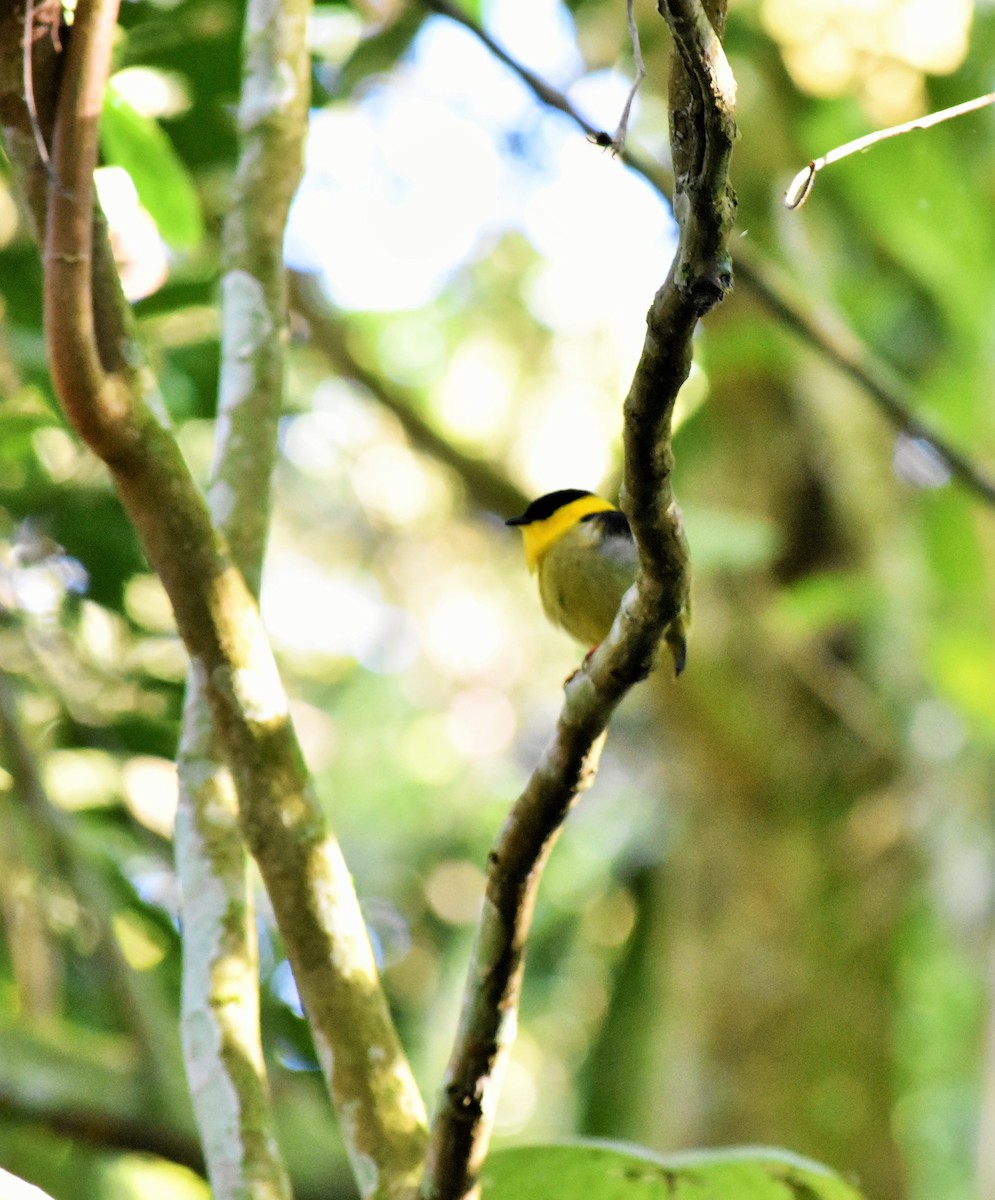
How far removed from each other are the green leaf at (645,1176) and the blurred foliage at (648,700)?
3.14 ft

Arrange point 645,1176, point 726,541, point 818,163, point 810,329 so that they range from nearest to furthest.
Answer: point 818,163 < point 645,1176 < point 810,329 < point 726,541

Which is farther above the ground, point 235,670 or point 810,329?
point 810,329

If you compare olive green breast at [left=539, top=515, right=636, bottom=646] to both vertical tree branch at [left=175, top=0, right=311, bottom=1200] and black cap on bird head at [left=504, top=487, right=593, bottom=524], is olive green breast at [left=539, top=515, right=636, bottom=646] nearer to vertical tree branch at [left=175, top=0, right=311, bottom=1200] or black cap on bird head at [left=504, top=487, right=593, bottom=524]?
black cap on bird head at [left=504, top=487, right=593, bottom=524]

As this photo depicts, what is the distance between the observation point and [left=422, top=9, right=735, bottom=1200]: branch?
114cm

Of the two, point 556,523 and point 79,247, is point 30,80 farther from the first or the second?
point 556,523

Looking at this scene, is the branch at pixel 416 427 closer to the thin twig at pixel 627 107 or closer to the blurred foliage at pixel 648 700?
the blurred foliage at pixel 648 700

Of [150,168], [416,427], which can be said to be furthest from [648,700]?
[150,168]

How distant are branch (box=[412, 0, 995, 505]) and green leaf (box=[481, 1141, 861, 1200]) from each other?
5.91 feet

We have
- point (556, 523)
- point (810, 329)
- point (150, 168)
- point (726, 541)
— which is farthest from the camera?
point (726, 541)

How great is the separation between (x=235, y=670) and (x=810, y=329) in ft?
6.48

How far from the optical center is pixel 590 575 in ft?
9.24

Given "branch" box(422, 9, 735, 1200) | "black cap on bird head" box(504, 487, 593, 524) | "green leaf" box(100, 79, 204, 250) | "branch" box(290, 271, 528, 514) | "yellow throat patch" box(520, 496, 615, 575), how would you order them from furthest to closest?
"branch" box(290, 271, 528, 514)
"black cap on bird head" box(504, 487, 593, 524)
"yellow throat patch" box(520, 496, 615, 575)
"green leaf" box(100, 79, 204, 250)
"branch" box(422, 9, 735, 1200)

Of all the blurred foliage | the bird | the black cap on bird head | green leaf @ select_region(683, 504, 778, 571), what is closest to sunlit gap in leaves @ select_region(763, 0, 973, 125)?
the blurred foliage

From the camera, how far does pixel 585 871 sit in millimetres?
7043
